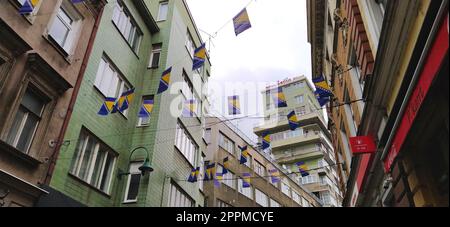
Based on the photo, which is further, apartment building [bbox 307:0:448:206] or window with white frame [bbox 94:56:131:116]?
window with white frame [bbox 94:56:131:116]

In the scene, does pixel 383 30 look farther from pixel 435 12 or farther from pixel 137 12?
pixel 137 12

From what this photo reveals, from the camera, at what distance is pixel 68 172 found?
10.5m

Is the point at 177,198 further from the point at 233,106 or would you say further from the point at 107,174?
the point at 233,106

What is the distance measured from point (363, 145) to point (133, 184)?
8.73 meters

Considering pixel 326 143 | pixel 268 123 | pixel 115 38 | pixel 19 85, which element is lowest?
pixel 19 85

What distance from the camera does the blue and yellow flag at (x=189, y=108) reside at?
1808 centimetres

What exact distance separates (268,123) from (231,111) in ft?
171

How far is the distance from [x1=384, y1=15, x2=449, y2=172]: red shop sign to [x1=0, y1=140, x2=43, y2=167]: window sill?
9.01 meters

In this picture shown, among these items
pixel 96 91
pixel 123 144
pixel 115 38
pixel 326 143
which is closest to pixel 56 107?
pixel 96 91

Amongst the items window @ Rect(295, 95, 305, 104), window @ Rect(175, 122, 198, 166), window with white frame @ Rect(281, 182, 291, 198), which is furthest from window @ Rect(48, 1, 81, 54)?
window @ Rect(295, 95, 305, 104)

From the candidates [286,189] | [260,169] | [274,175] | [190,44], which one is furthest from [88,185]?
[286,189]

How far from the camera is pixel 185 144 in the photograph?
1741cm

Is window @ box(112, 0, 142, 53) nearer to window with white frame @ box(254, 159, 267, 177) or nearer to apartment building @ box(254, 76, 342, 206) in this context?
window with white frame @ box(254, 159, 267, 177)

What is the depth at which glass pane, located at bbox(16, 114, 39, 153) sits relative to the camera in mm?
9242
